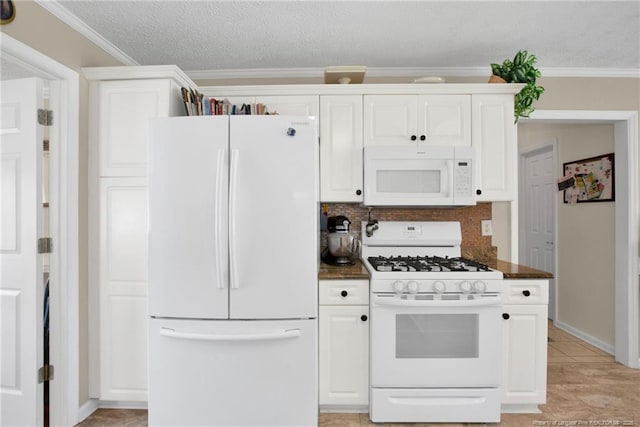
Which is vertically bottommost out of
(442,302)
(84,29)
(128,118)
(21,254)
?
(442,302)

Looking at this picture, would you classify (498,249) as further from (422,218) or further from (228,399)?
(228,399)

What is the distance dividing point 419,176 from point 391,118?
484 millimetres

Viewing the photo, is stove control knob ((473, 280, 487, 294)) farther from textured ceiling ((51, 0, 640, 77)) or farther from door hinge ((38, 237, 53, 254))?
door hinge ((38, 237, 53, 254))

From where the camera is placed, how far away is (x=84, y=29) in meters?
2.18

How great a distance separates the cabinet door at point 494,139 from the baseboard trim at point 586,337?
2.06m

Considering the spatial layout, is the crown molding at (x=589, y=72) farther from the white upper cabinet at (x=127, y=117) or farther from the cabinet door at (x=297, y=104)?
the white upper cabinet at (x=127, y=117)

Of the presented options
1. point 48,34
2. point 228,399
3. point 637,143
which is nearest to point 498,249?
point 637,143

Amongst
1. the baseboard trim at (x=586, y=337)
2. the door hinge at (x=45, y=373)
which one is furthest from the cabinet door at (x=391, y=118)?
the baseboard trim at (x=586, y=337)

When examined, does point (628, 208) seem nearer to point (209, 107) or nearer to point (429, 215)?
point (429, 215)

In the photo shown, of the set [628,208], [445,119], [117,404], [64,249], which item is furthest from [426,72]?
[117,404]

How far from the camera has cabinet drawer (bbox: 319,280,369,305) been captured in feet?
7.06

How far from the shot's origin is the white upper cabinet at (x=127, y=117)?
7.05 feet

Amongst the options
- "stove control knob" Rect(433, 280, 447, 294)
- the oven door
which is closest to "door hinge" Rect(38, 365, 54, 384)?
the oven door

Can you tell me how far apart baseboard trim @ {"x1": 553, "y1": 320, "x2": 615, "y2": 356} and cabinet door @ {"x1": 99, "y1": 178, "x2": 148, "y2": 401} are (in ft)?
13.1
